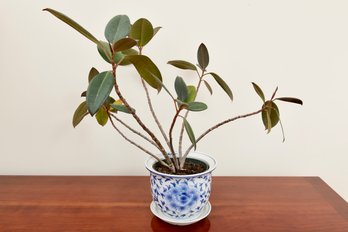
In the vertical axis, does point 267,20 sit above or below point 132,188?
Answer: above

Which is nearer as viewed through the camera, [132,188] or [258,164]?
[132,188]

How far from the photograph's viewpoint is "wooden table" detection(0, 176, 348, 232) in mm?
621

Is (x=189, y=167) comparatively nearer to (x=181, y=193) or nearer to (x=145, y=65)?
(x=181, y=193)

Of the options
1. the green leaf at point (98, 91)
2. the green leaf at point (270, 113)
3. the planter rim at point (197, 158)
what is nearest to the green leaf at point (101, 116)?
the planter rim at point (197, 158)

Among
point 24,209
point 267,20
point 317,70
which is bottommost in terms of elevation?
point 24,209

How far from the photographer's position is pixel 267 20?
32.5 inches

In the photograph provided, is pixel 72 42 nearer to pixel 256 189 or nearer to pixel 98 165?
pixel 98 165

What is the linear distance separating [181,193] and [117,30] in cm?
35

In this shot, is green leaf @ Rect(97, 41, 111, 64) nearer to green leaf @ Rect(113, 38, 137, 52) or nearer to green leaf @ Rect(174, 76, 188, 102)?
green leaf @ Rect(113, 38, 137, 52)

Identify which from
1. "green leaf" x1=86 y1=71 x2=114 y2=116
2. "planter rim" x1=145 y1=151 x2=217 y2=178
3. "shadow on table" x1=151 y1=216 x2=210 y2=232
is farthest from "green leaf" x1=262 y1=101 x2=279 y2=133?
"green leaf" x1=86 y1=71 x2=114 y2=116

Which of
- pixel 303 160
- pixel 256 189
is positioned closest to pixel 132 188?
pixel 256 189

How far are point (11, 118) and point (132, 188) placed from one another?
454 mm

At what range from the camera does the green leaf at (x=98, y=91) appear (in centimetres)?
41

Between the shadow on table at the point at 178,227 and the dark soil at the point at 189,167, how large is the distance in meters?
0.12
